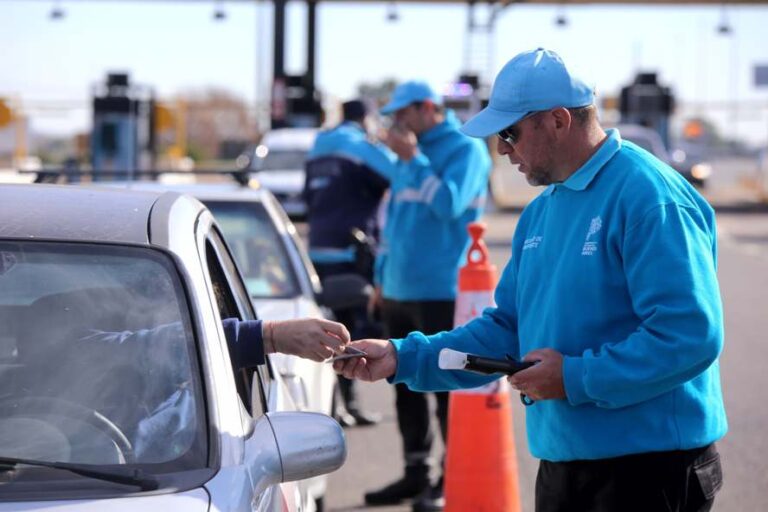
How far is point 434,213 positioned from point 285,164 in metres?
16.7

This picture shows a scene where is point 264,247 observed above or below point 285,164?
above

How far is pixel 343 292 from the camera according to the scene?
6453mm

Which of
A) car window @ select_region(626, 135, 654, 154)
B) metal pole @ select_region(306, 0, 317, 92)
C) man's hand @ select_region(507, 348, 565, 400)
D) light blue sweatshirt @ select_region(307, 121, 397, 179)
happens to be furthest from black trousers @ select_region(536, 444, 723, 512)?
metal pole @ select_region(306, 0, 317, 92)

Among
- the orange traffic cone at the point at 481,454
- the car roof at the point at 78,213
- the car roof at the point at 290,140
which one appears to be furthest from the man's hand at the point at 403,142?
the car roof at the point at 290,140

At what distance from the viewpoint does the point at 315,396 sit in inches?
228

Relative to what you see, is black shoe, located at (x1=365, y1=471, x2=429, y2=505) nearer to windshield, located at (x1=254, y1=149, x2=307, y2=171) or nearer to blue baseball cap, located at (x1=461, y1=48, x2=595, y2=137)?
blue baseball cap, located at (x1=461, y1=48, x2=595, y2=137)

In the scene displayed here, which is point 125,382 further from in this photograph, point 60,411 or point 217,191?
point 217,191

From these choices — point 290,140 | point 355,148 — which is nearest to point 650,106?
point 290,140

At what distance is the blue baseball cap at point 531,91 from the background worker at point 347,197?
184 inches

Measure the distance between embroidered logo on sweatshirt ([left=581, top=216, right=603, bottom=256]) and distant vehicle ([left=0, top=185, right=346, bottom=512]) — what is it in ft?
2.48

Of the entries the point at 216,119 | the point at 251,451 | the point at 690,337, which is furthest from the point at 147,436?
the point at 216,119

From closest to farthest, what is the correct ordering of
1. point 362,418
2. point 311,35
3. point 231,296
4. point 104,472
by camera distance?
point 104,472, point 231,296, point 362,418, point 311,35

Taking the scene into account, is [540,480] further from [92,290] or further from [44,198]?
[44,198]

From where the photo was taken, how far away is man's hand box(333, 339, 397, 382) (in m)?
3.90
